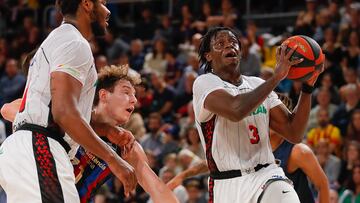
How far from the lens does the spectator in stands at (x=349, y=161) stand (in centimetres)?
1091

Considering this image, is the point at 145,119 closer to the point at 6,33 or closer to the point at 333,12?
the point at 333,12

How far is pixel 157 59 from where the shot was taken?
16.2 metres

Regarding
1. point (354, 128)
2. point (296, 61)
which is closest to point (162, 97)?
point (354, 128)

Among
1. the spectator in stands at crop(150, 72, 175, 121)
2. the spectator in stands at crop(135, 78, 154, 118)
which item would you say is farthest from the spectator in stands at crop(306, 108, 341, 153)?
the spectator in stands at crop(135, 78, 154, 118)

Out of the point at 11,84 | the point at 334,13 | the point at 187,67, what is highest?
the point at 334,13

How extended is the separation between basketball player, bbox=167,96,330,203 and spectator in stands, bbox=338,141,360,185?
3816 millimetres

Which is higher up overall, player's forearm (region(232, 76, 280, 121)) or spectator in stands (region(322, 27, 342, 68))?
player's forearm (region(232, 76, 280, 121))

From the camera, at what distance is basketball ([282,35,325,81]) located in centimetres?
580

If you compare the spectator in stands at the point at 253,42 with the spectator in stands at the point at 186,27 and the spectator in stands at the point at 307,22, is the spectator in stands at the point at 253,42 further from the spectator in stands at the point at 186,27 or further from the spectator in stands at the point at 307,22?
the spectator in stands at the point at 186,27

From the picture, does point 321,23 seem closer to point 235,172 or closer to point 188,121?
point 188,121

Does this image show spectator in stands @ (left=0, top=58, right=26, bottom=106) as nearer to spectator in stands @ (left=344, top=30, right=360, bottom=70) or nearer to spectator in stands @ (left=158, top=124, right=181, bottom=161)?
spectator in stands @ (left=158, top=124, right=181, bottom=161)

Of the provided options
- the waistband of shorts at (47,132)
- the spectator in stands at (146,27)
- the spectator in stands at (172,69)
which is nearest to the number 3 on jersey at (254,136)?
the waistband of shorts at (47,132)

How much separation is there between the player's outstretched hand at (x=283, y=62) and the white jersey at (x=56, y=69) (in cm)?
138

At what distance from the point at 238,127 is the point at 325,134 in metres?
6.18
